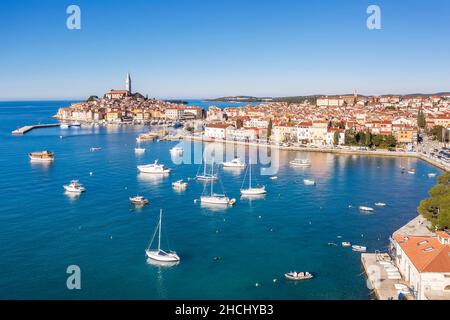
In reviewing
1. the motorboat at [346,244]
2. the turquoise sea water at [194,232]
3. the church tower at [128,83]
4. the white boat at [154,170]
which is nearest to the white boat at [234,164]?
the turquoise sea water at [194,232]

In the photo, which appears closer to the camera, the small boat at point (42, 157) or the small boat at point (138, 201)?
the small boat at point (138, 201)

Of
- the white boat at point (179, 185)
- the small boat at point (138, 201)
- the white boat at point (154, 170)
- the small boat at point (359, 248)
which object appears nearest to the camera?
the small boat at point (359, 248)

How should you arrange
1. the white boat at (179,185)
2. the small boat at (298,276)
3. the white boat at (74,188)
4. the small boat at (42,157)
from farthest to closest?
the small boat at (42,157), the white boat at (179,185), the white boat at (74,188), the small boat at (298,276)

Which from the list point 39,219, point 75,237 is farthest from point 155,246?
point 39,219

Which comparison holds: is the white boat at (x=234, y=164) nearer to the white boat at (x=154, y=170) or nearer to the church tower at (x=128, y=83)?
the white boat at (x=154, y=170)

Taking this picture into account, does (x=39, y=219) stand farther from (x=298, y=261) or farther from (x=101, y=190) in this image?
(x=298, y=261)

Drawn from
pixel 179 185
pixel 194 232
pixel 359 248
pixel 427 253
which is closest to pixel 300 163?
pixel 179 185

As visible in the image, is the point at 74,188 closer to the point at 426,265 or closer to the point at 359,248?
the point at 359,248
